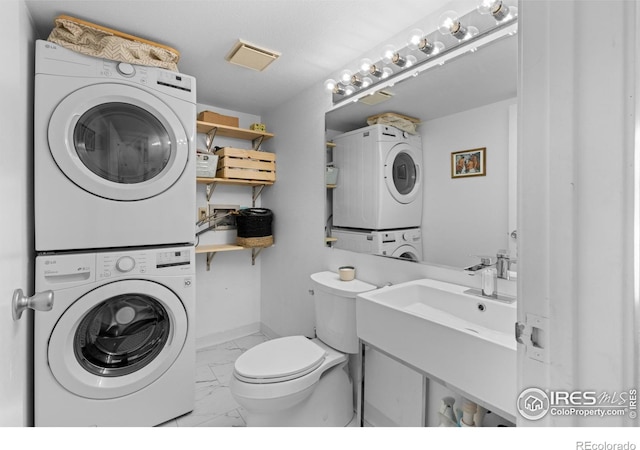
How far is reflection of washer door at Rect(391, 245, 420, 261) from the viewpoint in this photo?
1.61m

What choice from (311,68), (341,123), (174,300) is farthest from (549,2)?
(174,300)

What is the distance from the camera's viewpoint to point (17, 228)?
716 millimetres

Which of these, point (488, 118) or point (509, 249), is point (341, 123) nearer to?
point (488, 118)

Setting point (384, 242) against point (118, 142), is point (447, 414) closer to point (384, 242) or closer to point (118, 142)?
point (384, 242)

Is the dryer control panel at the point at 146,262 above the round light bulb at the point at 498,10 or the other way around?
the other way around

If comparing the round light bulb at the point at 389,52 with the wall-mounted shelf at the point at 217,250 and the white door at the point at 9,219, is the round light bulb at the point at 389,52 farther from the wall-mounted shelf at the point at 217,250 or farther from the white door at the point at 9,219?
the wall-mounted shelf at the point at 217,250

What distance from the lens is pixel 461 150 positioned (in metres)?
1.42

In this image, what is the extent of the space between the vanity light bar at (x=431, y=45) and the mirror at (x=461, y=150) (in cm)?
6

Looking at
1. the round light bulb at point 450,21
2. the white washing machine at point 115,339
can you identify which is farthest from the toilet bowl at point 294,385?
the round light bulb at point 450,21

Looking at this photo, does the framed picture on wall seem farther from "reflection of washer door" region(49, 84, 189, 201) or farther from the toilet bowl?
"reflection of washer door" region(49, 84, 189, 201)

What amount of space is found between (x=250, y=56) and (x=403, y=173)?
1.13m

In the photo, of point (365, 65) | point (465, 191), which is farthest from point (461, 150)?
point (365, 65)

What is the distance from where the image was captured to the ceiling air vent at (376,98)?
5.55 feet

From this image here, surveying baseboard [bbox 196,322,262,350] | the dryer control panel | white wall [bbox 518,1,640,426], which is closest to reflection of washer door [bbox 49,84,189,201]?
the dryer control panel
